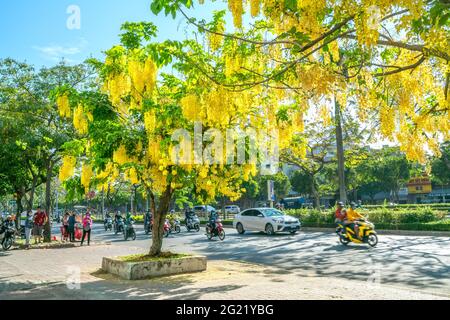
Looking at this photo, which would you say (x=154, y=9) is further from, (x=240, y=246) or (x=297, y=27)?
(x=240, y=246)

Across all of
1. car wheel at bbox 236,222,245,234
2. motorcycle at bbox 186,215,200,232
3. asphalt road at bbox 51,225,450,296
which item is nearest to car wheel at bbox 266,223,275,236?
car wheel at bbox 236,222,245,234

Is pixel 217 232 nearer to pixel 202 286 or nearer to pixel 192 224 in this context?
pixel 192 224

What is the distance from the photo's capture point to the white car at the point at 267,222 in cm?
2194

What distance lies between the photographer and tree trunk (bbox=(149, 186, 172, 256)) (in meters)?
10.4

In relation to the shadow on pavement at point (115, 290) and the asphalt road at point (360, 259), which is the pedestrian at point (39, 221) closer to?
the asphalt road at point (360, 259)

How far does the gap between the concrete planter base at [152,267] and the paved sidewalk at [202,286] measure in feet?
0.72

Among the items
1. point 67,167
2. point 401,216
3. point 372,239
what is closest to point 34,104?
point 67,167

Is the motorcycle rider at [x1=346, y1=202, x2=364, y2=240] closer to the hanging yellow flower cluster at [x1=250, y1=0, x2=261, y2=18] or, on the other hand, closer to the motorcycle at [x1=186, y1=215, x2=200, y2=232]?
the hanging yellow flower cluster at [x1=250, y1=0, x2=261, y2=18]

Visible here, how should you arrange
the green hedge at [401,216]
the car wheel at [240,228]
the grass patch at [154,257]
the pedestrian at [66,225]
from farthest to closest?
the car wheel at [240,228], the pedestrian at [66,225], the green hedge at [401,216], the grass patch at [154,257]

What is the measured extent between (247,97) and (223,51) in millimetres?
1366

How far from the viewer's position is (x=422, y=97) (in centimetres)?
828

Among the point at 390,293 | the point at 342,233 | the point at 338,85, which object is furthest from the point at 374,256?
the point at 338,85

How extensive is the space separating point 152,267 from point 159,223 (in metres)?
1.54

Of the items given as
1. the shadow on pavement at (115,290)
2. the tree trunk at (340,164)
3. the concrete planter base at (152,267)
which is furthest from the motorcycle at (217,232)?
the shadow on pavement at (115,290)
